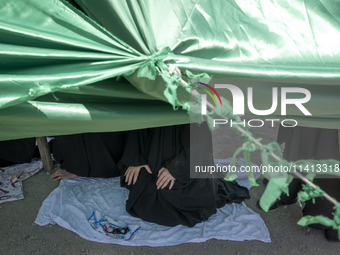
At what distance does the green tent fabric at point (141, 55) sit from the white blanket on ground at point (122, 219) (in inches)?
51.4

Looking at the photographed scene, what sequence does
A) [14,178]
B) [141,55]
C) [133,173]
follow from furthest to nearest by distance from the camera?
[14,178], [133,173], [141,55]

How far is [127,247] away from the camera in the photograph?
8.69 feet

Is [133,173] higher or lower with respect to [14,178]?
higher

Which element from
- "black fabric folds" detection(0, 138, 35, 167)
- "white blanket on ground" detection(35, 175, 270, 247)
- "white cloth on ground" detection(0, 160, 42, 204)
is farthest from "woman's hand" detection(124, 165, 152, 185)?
"black fabric folds" detection(0, 138, 35, 167)

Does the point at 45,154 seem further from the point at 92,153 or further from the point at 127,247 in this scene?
the point at 127,247

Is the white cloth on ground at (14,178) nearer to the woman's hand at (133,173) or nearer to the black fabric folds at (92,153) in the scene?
the black fabric folds at (92,153)

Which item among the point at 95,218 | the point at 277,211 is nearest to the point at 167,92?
the point at 95,218

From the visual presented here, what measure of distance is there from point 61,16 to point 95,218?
1887 millimetres

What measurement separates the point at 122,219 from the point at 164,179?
1.72ft

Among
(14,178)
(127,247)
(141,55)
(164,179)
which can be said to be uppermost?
(141,55)

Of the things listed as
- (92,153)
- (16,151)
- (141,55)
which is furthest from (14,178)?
(141,55)

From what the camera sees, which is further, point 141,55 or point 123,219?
point 123,219

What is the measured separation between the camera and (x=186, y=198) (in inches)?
110

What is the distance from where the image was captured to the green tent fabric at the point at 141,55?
1.41 meters
